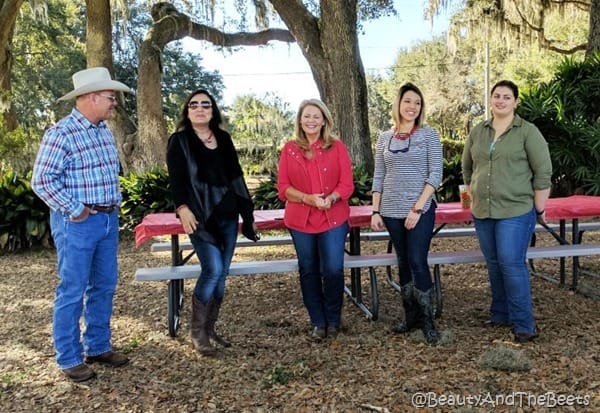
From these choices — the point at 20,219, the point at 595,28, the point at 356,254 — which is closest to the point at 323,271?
the point at 356,254

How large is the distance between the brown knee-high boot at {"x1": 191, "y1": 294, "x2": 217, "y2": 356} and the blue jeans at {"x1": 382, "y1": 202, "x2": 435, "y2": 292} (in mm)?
1242

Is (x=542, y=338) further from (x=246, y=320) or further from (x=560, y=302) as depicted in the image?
(x=246, y=320)

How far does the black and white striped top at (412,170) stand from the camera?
138 inches

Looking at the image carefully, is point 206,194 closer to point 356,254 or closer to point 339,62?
point 356,254

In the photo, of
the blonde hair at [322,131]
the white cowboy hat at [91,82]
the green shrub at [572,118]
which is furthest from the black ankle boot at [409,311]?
the green shrub at [572,118]

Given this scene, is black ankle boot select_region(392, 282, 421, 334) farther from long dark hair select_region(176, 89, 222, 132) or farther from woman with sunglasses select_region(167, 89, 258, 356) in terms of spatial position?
long dark hair select_region(176, 89, 222, 132)

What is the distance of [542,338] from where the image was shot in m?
3.69

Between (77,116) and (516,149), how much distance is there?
99.8 inches

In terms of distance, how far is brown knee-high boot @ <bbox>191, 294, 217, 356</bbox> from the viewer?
3.55m

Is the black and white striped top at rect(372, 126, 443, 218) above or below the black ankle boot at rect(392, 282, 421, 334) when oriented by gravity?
above

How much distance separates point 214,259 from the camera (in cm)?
346

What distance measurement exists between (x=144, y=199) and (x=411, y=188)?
573 centimetres

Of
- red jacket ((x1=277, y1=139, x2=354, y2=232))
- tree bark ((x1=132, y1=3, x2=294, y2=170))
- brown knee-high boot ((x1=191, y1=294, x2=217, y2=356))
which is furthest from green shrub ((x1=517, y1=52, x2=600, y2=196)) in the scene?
tree bark ((x1=132, y1=3, x2=294, y2=170))

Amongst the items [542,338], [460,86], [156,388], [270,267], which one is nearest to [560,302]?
[542,338]
